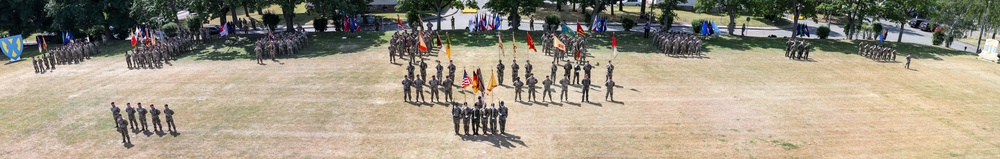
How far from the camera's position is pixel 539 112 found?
22062mm

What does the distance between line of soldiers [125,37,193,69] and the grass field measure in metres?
1.02

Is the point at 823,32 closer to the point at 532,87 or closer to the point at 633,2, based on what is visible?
the point at 633,2

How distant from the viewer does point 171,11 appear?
131 ft

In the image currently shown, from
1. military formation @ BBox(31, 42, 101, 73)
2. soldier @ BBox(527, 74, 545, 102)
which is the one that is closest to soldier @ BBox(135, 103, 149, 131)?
soldier @ BBox(527, 74, 545, 102)

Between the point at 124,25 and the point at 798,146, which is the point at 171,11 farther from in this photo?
the point at 798,146

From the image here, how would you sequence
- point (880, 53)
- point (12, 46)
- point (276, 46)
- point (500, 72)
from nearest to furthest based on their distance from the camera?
1. point (500, 72)
2. point (880, 53)
3. point (276, 46)
4. point (12, 46)

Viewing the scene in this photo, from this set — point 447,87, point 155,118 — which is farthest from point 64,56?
point 447,87

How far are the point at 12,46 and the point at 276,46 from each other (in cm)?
1658

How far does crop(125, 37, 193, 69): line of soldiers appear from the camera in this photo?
32312 millimetres

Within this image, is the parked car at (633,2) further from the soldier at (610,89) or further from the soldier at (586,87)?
the soldier at (586,87)

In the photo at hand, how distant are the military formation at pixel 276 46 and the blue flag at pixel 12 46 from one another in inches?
581

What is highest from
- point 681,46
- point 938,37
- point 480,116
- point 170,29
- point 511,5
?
point 511,5

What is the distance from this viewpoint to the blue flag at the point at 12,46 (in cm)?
3609

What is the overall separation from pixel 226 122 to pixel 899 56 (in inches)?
1467
